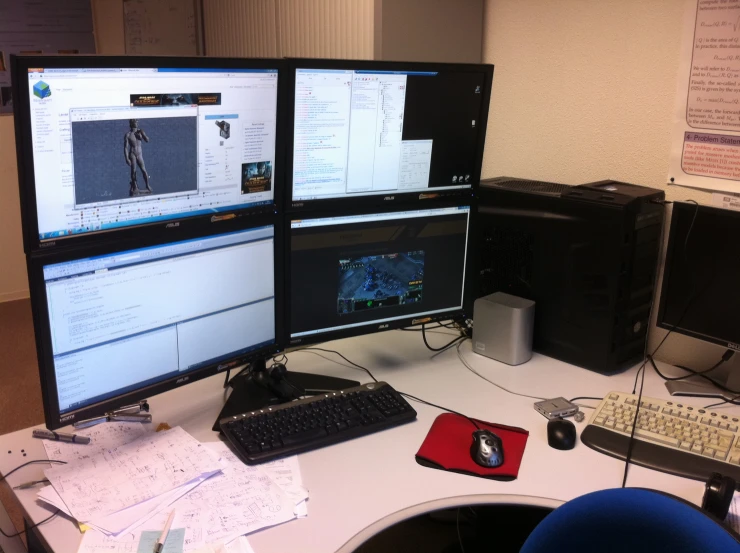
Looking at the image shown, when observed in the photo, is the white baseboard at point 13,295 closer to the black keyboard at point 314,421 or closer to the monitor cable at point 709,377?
the black keyboard at point 314,421

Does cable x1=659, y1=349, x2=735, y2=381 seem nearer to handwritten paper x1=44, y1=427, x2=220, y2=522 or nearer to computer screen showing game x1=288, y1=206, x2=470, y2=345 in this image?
computer screen showing game x1=288, y1=206, x2=470, y2=345

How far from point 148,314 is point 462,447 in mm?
670

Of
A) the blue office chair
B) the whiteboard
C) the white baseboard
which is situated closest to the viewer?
the blue office chair

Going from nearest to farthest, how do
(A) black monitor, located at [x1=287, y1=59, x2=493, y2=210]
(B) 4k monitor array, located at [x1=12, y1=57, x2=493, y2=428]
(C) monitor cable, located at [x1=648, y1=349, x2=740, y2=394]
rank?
(B) 4k monitor array, located at [x1=12, y1=57, x2=493, y2=428], (A) black monitor, located at [x1=287, y1=59, x2=493, y2=210], (C) monitor cable, located at [x1=648, y1=349, x2=740, y2=394]

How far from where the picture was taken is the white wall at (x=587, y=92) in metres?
1.78

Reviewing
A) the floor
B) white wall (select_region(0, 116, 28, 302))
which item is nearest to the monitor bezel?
the floor

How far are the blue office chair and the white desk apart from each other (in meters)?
0.27

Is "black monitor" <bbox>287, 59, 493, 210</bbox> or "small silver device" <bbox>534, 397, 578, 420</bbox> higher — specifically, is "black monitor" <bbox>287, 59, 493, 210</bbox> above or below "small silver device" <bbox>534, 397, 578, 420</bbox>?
above

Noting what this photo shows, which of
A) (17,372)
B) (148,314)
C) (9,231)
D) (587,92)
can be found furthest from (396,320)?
(9,231)

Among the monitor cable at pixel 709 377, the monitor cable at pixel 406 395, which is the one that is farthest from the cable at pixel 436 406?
the monitor cable at pixel 709 377

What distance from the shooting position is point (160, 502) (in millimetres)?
1219

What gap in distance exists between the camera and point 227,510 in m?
1.20

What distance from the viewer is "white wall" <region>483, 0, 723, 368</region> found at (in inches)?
69.9

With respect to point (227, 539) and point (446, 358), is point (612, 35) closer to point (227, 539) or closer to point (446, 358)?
point (446, 358)
